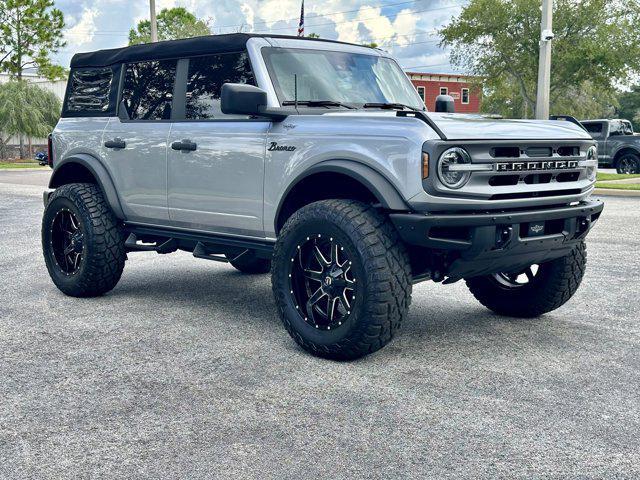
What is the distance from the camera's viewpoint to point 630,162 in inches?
1068

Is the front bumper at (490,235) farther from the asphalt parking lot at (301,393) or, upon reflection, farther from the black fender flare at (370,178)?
the asphalt parking lot at (301,393)

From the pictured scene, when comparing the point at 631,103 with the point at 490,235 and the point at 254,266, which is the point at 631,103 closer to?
the point at 254,266

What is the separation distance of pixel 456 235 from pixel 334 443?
5.19 ft

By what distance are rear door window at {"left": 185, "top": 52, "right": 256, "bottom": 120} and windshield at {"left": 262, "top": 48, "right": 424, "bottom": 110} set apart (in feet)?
0.71

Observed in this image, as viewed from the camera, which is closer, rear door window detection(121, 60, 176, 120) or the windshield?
the windshield

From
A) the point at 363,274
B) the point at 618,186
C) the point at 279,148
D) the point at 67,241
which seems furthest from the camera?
the point at 618,186

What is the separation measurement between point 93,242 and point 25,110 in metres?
46.0

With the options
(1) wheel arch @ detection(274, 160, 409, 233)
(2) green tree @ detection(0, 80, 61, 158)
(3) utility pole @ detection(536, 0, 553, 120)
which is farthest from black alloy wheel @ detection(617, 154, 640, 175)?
(2) green tree @ detection(0, 80, 61, 158)

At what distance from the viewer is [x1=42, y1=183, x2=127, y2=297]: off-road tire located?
22.0 feet

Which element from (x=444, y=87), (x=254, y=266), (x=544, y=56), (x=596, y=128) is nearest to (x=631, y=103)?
(x=444, y=87)

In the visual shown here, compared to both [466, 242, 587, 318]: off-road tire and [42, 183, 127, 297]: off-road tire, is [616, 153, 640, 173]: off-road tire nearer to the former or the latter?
[466, 242, 587, 318]: off-road tire

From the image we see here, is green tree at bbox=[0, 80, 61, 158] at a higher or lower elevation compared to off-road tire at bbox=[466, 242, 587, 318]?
Answer: higher

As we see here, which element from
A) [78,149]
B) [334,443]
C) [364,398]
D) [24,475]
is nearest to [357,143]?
[364,398]

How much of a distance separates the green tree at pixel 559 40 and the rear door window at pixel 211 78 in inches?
1403
